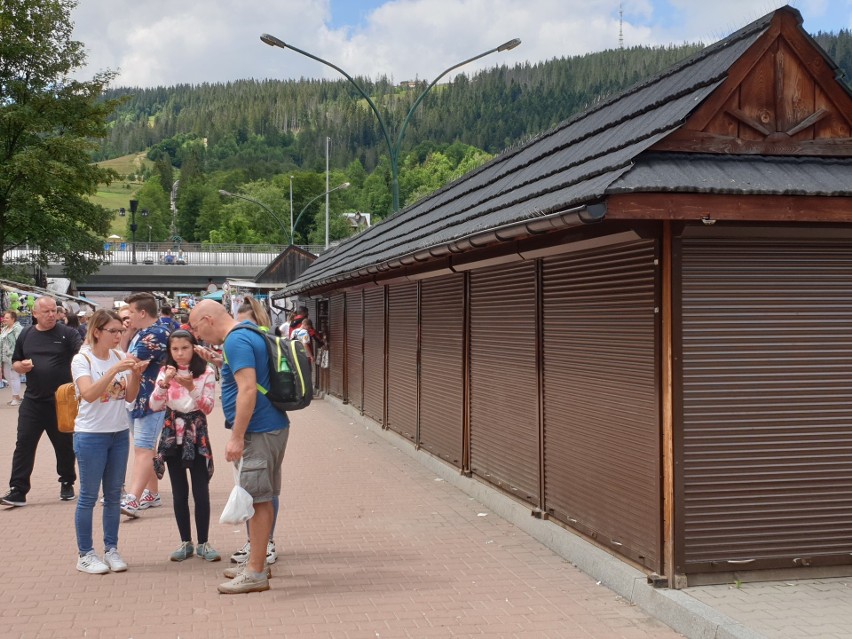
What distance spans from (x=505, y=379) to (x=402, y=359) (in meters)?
4.98

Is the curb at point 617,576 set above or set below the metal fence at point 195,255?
below

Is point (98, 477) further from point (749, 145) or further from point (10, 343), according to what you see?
point (10, 343)

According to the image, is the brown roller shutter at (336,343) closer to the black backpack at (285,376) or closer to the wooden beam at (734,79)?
the black backpack at (285,376)

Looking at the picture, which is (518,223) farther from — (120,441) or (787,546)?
(120,441)

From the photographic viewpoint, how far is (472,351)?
10297mm

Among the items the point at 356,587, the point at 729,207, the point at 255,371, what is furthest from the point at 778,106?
the point at 356,587

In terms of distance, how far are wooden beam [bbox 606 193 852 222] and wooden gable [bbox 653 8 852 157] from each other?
0.67m

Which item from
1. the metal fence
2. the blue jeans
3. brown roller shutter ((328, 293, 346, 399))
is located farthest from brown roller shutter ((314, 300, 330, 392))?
the metal fence

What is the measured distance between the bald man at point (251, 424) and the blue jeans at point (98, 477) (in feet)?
3.76

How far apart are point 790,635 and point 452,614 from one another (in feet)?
6.44

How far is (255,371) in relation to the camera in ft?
20.8

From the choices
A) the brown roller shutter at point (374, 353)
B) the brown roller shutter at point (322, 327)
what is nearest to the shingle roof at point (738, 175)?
the brown roller shutter at point (374, 353)

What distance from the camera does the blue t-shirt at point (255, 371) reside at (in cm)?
632

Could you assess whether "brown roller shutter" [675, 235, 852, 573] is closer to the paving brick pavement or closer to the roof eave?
the paving brick pavement
